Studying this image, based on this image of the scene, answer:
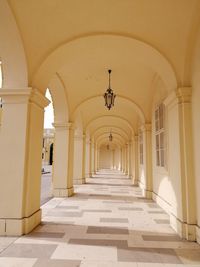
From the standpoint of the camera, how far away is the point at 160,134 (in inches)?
319

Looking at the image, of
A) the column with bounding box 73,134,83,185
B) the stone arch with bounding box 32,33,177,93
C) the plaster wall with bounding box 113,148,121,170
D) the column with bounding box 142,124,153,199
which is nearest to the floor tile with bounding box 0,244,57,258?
the stone arch with bounding box 32,33,177,93

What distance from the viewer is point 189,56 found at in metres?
5.04

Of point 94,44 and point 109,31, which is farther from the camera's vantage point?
point 94,44

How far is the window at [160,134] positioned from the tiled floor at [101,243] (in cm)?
198

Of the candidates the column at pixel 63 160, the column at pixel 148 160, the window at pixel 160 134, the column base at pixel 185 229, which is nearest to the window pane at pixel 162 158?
the window at pixel 160 134

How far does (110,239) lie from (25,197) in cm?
204

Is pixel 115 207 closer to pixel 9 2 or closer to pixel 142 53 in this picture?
pixel 142 53

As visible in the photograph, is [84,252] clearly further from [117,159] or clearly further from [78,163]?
[117,159]

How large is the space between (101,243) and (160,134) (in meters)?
4.81

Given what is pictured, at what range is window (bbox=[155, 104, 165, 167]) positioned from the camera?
767cm

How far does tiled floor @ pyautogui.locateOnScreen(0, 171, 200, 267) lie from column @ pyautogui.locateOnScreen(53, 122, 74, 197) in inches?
108

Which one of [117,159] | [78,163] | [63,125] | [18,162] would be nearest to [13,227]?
[18,162]

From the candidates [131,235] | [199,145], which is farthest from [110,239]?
[199,145]

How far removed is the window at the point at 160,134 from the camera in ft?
25.2
